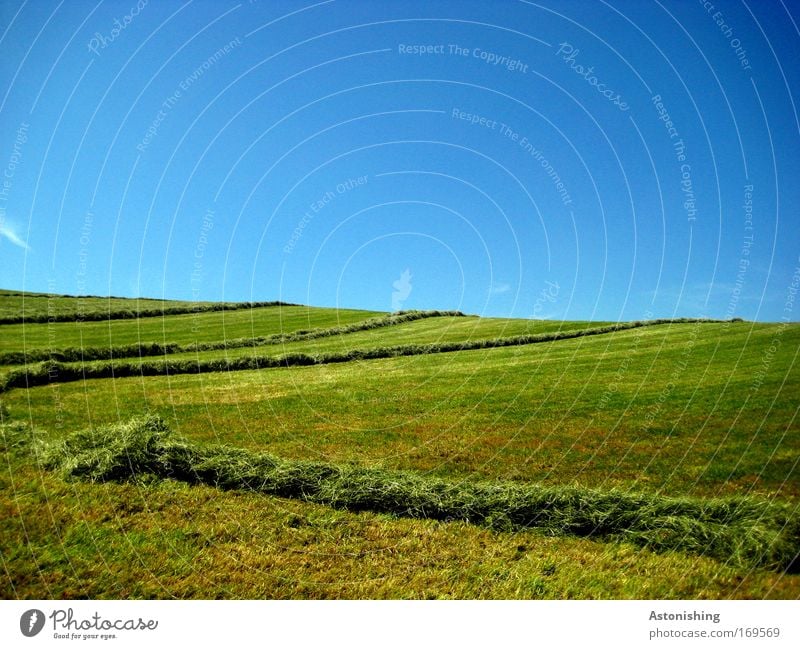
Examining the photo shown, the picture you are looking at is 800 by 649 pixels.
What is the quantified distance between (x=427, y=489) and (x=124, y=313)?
3786 centimetres

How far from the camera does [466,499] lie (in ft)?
24.4

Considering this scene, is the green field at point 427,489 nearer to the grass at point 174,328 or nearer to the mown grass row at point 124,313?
the grass at point 174,328

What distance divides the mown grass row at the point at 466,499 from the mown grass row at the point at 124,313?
72.0 ft

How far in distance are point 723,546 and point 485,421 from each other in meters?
6.64

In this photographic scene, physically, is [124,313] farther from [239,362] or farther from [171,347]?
[239,362]

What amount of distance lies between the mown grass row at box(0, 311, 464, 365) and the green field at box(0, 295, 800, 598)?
771 centimetres

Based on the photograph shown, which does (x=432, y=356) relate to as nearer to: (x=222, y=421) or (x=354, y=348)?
(x=354, y=348)

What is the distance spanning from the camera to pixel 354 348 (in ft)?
90.8

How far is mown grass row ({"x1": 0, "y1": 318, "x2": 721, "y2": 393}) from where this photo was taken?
775 inches

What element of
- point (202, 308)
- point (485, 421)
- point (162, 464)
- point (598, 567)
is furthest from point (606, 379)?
point (202, 308)

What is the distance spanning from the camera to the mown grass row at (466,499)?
624 centimetres

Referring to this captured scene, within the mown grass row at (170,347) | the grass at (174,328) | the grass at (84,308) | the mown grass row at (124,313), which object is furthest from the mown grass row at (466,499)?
the grass at (84,308)

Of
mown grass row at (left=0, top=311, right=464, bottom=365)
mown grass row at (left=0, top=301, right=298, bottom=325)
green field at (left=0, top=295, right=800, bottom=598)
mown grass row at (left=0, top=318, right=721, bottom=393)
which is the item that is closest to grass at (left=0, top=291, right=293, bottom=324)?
mown grass row at (left=0, top=301, right=298, bottom=325)

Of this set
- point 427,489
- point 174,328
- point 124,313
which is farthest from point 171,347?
point 427,489
